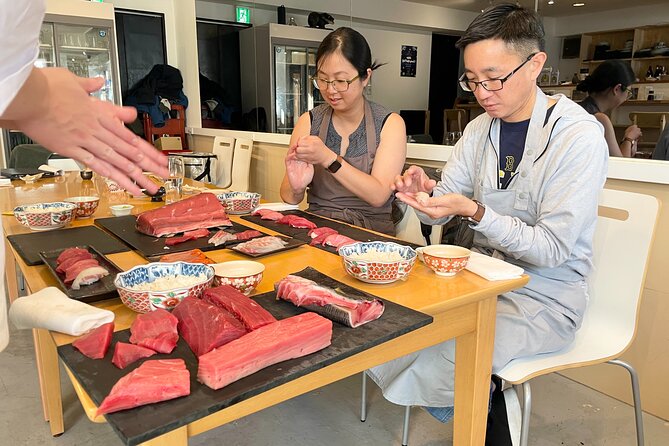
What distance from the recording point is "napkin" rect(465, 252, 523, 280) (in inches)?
46.0

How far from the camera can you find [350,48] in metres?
1.96

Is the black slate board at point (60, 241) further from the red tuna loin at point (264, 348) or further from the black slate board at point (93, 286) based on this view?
the red tuna loin at point (264, 348)

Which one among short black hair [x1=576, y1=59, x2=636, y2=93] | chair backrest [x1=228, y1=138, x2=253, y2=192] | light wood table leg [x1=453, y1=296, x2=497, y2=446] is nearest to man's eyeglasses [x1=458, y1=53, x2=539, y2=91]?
light wood table leg [x1=453, y1=296, x2=497, y2=446]

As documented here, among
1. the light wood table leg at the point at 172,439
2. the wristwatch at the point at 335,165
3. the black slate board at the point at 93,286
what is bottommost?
the light wood table leg at the point at 172,439

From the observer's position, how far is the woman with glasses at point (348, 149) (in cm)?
192

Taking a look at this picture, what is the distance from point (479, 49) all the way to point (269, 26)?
4.32 m

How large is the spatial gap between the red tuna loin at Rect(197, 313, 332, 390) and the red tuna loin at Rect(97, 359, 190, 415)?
0.04m

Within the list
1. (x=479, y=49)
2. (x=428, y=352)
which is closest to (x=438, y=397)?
(x=428, y=352)

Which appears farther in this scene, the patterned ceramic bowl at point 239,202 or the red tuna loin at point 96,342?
the patterned ceramic bowl at point 239,202

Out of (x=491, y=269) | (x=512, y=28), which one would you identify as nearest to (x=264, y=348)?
(x=491, y=269)

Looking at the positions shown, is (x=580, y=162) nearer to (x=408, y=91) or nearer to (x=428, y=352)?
(x=428, y=352)

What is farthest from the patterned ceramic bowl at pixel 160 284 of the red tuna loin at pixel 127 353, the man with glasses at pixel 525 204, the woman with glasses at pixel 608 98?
the woman with glasses at pixel 608 98

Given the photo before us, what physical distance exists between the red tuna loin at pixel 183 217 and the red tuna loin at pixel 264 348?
31.1 inches

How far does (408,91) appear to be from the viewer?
5.90 meters
